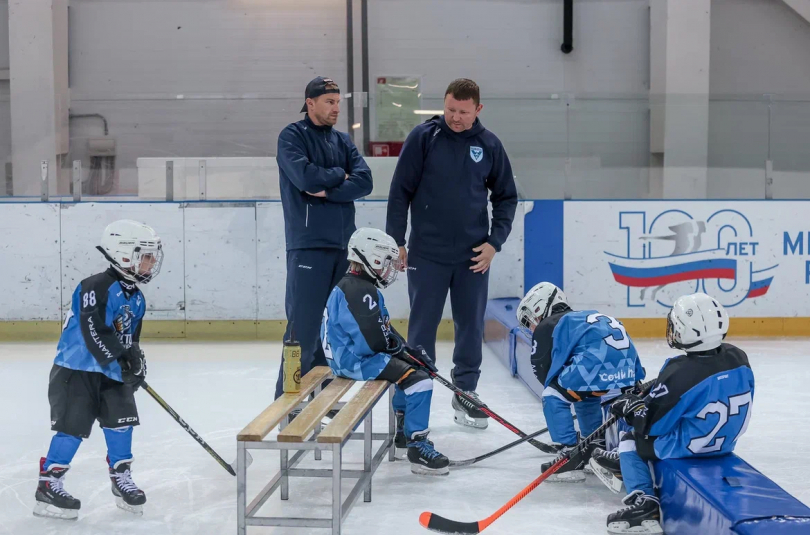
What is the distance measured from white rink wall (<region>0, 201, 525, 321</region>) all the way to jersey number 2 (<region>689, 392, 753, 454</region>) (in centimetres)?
401

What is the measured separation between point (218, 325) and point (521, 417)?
2.93 metres

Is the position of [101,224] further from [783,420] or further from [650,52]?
[650,52]

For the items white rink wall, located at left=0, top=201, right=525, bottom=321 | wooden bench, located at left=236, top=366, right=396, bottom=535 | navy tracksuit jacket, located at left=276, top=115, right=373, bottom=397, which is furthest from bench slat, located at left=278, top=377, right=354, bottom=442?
white rink wall, located at left=0, top=201, right=525, bottom=321

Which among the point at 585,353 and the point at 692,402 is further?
the point at 585,353

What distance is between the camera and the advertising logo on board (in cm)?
682

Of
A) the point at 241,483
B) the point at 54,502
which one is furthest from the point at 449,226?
the point at 54,502

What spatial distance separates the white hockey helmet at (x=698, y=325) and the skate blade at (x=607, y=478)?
1.99ft

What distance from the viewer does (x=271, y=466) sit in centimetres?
368

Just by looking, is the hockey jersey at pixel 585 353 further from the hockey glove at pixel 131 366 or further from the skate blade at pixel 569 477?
the hockey glove at pixel 131 366

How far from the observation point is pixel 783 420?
446 centimetres

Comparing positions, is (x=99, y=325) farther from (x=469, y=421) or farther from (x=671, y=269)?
(x=671, y=269)

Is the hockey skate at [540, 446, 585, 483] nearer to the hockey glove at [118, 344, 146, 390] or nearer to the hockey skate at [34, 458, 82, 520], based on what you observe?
the hockey glove at [118, 344, 146, 390]

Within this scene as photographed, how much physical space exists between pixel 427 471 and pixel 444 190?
1.27m

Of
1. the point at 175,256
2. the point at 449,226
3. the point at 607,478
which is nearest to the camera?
the point at 607,478
